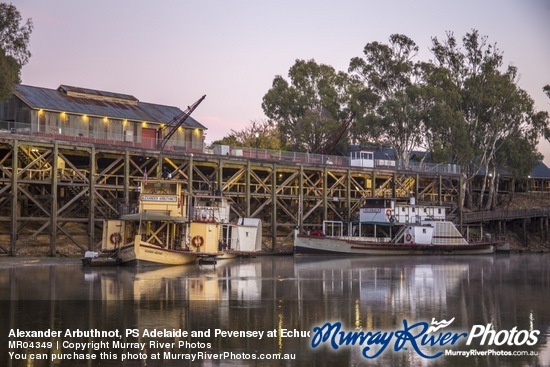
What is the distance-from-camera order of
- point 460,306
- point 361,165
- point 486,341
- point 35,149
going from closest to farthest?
point 486,341 < point 460,306 < point 35,149 < point 361,165

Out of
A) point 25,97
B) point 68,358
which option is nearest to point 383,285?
point 68,358

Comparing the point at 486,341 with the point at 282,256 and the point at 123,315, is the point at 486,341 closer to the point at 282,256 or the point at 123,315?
the point at 123,315

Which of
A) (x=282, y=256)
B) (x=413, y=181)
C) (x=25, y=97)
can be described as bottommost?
(x=282, y=256)

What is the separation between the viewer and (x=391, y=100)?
9581 cm

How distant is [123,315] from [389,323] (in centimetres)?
852

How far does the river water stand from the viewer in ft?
67.4

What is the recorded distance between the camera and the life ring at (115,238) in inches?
2038

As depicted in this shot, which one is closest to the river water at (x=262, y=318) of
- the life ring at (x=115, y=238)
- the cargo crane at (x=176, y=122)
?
the life ring at (x=115, y=238)

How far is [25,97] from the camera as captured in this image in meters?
73.3

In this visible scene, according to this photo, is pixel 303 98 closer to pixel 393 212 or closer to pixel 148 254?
pixel 393 212

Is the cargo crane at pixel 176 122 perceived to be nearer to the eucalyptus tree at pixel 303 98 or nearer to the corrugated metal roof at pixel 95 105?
the corrugated metal roof at pixel 95 105

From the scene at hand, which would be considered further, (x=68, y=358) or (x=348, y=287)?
(x=348, y=287)

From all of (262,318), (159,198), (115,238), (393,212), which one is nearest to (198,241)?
(159,198)

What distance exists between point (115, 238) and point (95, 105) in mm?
29981
